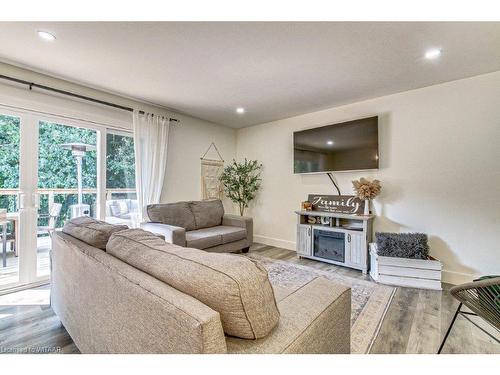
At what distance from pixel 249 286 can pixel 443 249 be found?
3.08 metres

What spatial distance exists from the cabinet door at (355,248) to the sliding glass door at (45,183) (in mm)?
3143

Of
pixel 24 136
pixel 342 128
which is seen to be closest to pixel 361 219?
pixel 342 128

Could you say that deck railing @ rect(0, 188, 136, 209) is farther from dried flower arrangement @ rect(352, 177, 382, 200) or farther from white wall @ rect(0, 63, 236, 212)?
dried flower arrangement @ rect(352, 177, 382, 200)

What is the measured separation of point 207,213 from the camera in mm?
3756

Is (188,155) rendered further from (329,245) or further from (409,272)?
(409,272)

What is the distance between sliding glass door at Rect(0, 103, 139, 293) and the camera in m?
2.49

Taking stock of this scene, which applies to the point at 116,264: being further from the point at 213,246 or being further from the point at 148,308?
the point at 213,246

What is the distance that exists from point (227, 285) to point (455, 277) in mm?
3197

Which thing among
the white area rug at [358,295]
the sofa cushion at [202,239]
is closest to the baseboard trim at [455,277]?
the white area rug at [358,295]

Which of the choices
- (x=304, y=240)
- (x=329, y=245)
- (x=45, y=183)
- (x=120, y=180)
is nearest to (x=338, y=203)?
(x=329, y=245)

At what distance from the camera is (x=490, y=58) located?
7.32 feet

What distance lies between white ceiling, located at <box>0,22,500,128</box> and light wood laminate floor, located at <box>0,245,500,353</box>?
2167 mm

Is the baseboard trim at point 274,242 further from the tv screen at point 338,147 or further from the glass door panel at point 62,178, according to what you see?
the glass door panel at point 62,178

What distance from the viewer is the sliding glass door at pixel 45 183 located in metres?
2.49
